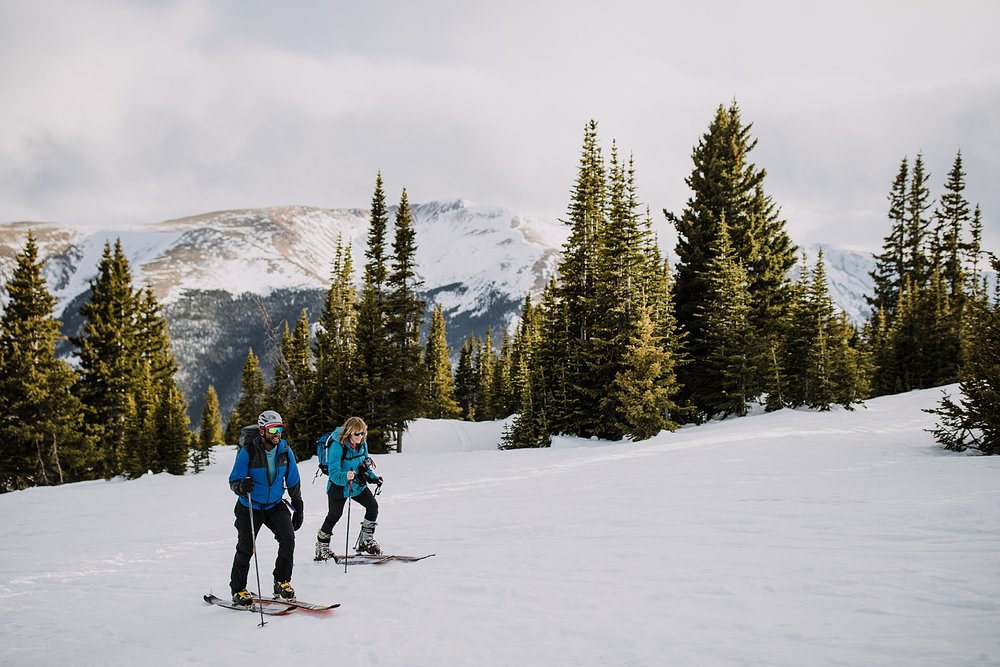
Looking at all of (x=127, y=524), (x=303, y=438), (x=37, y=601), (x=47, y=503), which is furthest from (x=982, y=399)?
(x=303, y=438)

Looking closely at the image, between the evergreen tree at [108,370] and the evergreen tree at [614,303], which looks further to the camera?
the evergreen tree at [108,370]

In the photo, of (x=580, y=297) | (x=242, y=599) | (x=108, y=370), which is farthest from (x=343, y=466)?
(x=108, y=370)

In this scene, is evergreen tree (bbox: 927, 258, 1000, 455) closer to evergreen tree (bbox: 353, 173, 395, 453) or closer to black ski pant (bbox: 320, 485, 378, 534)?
black ski pant (bbox: 320, 485, 378, 534)

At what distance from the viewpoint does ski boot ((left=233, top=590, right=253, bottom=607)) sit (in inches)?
277

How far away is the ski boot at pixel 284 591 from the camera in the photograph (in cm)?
708

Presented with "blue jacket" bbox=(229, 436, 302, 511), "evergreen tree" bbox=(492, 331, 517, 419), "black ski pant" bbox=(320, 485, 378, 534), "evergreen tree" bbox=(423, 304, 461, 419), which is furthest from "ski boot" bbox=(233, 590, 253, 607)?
"evergreen tree" bbox=(423, 304, 461, 419)

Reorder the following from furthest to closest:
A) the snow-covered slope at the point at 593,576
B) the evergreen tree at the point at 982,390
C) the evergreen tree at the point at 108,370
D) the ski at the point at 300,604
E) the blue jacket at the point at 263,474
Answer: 1. the evergreen tree at the point at 108,370
2. the evergreen tree at the point at 982,390
3. the blue jacket at the point at 263,474
4. the ski at the point at 300,604
5. the snow-covered slope at the point at 593,576

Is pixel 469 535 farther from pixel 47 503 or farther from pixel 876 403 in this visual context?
pixel 876 403

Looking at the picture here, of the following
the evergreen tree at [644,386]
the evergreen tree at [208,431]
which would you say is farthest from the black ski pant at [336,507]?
the evergreen tree at [208,431]

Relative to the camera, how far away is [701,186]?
102 ft

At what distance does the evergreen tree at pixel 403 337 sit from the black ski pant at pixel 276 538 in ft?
85.2

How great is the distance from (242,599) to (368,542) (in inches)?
90.5

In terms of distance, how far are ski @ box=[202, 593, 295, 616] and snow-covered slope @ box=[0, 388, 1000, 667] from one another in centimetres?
13

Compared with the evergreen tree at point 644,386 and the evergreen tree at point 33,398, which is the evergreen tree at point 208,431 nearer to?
the evergreen tree at point 33,398
